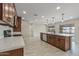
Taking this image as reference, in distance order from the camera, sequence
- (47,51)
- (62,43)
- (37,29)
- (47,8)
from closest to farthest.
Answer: (47,51), (62,43), (47,8), (37,29)

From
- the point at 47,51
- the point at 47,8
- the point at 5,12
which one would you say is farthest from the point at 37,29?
the point at 5,12

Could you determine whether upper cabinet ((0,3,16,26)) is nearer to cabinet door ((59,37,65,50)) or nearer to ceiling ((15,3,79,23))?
ceiling ((15,3,79,23))

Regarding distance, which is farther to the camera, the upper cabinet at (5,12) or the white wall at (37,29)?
the white wall at (37,29)

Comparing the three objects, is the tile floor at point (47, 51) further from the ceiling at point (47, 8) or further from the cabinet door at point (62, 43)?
the ceiling at point (47, 8)

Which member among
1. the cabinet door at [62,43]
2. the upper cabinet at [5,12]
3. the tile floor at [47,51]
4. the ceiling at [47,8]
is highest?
the ceiling at [47,8]

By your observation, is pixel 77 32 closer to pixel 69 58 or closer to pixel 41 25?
pixel 69 58

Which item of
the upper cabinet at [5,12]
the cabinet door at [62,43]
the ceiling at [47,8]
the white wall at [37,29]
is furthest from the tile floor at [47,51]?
the white wall at [37,29]

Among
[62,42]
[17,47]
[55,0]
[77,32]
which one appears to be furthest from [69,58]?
[77,32]

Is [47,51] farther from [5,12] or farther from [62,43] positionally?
[5,12]

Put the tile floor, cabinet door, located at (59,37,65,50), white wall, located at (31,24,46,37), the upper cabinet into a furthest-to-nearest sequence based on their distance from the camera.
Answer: white wall, located at (31,24,46,37)
cabinet door, located at (59,37,65,50)
the tile floor
the upper cabinet

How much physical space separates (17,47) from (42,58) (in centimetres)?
118

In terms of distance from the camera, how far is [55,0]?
1233 millimetres

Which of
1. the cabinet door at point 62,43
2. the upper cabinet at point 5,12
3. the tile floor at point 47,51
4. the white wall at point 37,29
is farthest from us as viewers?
the white wall at point 37,29

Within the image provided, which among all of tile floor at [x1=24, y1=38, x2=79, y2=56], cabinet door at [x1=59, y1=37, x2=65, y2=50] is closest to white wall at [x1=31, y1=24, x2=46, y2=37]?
tile floor at [x1=24, y1=38, x2=79, y2=56]
